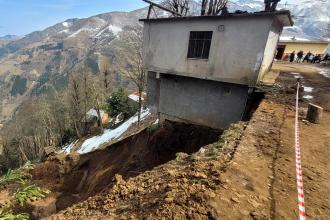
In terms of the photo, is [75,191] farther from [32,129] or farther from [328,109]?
[32,129]

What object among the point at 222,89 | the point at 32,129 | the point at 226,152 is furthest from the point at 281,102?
the point at 32,129

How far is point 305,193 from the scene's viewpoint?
14.2ft

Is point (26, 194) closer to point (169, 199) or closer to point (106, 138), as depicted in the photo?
point (169, 199)

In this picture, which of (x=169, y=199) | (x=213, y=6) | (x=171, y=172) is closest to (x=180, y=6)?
(x=213, y=6)

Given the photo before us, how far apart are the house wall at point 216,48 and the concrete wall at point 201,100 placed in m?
0.84

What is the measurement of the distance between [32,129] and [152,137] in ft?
108

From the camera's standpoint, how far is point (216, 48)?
38.2 feet

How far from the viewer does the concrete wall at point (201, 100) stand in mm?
12227

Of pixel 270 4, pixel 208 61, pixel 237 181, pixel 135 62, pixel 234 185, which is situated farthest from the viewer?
pixel 135 62

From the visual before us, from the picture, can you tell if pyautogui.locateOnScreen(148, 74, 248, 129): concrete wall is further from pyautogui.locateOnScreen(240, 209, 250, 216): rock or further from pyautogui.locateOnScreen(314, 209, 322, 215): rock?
pyautogui.locateOnScreen(240, 209, 250, 216): rock

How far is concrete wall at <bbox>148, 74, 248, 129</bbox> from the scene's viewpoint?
12.2 m

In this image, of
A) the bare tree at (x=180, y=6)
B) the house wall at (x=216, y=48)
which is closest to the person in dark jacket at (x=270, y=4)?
the house wall at (x=216, y=48)

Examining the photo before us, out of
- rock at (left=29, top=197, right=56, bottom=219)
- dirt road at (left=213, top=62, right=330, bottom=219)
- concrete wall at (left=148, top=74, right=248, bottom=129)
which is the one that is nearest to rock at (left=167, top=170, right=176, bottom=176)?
dirt road at (left=213, top=62, right=330, bottom=219)

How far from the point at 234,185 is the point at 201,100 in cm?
923
